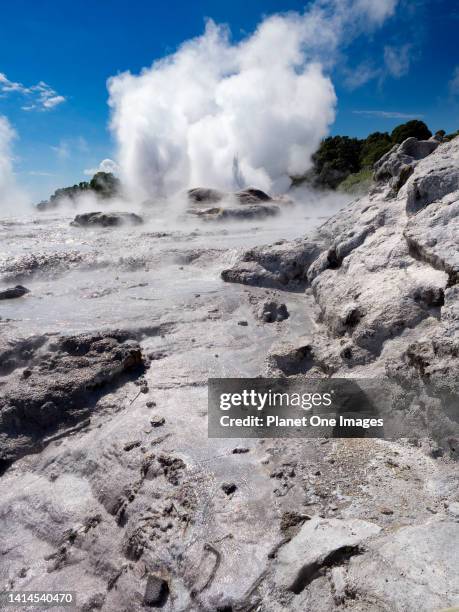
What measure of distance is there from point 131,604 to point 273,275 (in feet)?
23.1

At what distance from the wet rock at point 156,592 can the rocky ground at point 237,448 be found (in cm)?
1

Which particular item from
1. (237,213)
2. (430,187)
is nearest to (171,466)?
(430,187)

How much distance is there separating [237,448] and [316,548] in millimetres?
1420

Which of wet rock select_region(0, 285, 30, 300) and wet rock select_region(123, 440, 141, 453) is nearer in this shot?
wet rock select_region(123, 440, 141, 453)

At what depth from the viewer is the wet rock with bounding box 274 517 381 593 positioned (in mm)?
2629

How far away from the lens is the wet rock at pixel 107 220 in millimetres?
16469

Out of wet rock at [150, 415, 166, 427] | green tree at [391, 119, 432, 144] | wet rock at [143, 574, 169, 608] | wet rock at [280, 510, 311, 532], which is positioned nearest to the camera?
wet rock at [143, 574, 169, 608]

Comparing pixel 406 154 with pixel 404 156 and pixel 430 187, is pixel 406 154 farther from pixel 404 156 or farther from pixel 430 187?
pixel 430 187

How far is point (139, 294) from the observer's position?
8.55 meters

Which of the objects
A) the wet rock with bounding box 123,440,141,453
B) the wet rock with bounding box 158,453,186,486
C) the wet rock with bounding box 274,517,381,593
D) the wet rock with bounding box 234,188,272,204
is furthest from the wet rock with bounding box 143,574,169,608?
the wet rock with bounding box 234,188,272,204

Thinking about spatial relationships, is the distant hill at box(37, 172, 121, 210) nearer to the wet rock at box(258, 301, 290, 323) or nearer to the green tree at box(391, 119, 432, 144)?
the green tree at box(391, 119, 432, 144)

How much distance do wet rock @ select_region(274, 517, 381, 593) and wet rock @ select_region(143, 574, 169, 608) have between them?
759 millimetres

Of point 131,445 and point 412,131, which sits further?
point 412,131

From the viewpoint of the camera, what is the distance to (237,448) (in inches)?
160
